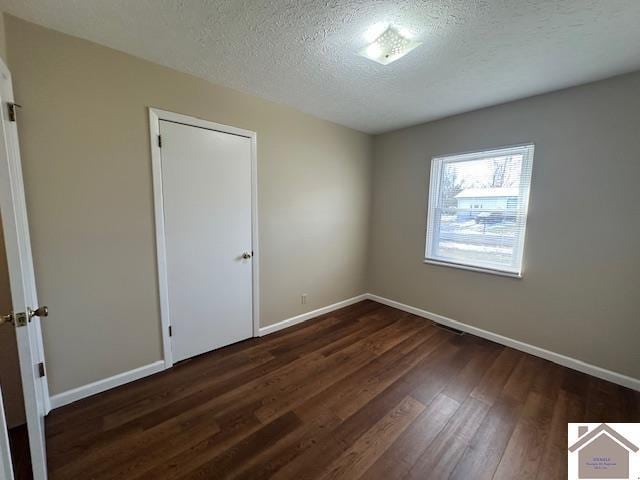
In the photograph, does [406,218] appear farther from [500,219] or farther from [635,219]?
[635,219]

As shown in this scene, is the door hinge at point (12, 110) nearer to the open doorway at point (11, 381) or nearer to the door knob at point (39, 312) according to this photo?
the open doorway at point (11, 381)

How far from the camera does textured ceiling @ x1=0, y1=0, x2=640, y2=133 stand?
1357mm

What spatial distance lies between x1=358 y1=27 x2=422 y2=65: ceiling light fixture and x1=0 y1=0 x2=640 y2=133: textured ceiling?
0.06 metres

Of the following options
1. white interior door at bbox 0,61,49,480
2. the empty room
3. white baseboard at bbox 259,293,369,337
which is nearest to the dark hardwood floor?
the empty room

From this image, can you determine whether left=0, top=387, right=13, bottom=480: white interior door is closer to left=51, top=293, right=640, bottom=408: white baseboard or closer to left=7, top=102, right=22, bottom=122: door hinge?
left=51, top=293, right=640, bottom=408: white baseboard

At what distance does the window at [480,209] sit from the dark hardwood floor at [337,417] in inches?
38.7

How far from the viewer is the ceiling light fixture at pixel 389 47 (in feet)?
5.02

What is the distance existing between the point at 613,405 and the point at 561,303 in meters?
0.78

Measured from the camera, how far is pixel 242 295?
256 centimetres

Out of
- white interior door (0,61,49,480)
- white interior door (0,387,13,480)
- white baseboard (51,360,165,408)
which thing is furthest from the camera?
white baseboard (51,360,165,408)

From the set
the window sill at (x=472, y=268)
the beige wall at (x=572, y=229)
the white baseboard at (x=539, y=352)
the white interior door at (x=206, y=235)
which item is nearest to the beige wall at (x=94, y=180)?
the white interior door at (x=206, y=235)

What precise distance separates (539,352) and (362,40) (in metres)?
3.08

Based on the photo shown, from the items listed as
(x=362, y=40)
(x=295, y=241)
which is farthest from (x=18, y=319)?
(x=362, y=40)

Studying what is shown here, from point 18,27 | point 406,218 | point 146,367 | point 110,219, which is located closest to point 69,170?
→ point 110,219
